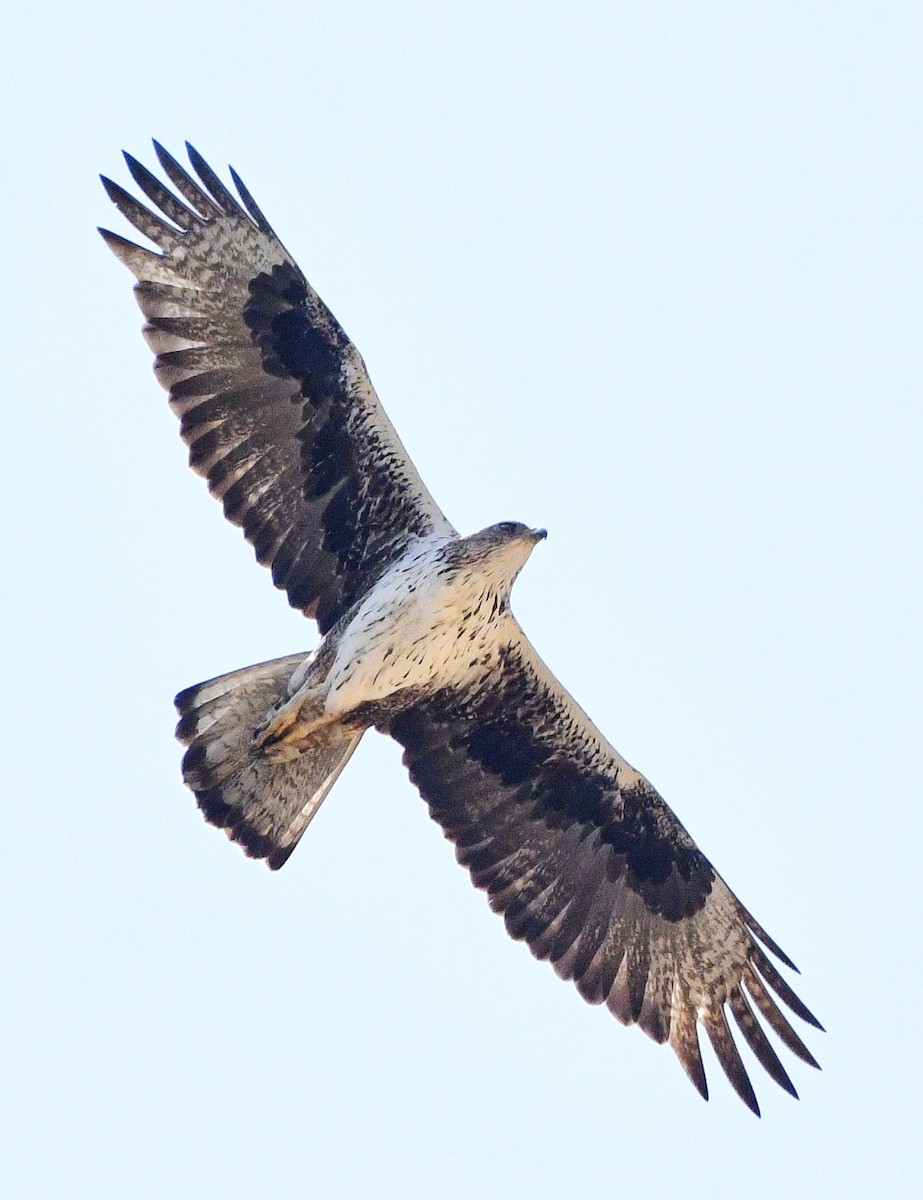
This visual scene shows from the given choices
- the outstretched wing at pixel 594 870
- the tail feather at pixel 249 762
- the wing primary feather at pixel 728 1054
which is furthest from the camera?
the outstretched wing at pixel 594 870

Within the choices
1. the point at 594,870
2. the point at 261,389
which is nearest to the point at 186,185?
Answer: the point at 261,389

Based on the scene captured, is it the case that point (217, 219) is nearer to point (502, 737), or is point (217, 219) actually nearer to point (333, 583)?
point (333, 583)

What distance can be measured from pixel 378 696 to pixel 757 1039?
95.2 inches

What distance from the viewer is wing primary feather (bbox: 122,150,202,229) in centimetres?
1141

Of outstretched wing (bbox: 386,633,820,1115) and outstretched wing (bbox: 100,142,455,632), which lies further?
outstretched wing (bbox: 386,633,820,1115)

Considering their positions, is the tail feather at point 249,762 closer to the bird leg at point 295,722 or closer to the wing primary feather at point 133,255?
the bird leg at point 295,722

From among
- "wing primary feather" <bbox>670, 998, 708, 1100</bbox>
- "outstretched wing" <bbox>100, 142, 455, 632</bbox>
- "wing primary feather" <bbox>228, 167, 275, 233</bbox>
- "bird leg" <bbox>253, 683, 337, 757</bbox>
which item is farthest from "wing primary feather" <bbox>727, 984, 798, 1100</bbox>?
"wing primary feather" <bbox>228, 167, 275, 233</bbox>

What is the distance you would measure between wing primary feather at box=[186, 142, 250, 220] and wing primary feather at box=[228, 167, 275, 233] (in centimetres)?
7

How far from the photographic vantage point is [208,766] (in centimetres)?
1141

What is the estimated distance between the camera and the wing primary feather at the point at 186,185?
1141 cm

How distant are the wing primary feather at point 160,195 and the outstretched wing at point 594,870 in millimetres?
2498

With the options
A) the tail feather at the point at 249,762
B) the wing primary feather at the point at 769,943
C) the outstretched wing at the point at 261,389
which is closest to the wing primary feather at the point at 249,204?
the outstretched wing at the point at 261,389

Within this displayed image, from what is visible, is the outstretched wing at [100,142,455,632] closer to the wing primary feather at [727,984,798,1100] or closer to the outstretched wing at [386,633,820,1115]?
the outstretched wing at [386,633,820,1115]

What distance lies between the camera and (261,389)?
1152cm
